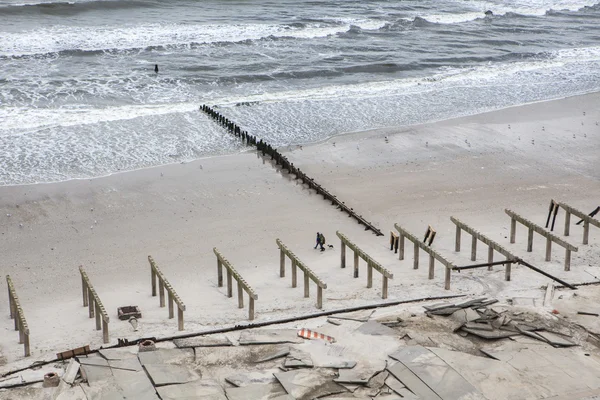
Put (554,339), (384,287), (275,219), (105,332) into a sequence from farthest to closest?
(275,219) < (384,287) < (105,332) < (554,339)

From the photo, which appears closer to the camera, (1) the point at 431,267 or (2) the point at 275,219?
(1) the point at 431,267

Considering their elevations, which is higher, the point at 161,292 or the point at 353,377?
the point at 353,377

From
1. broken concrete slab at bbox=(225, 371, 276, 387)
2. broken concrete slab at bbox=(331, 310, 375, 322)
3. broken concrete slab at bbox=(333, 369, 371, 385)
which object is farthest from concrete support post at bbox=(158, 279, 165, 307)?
broken concrete slab at bbox=(333, 369, 371, 385)

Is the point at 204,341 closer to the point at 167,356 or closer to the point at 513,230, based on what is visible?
the point at 167,356

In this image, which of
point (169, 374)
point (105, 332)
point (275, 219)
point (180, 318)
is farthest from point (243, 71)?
point (169, 374)

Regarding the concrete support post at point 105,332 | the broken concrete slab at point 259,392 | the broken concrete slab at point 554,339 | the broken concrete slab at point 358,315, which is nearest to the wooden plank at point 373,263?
the broken concrete slab at point 358,315

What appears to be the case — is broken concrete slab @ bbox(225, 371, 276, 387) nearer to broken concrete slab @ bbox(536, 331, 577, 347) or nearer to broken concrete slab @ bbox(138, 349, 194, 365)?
broken concrete slab @ bbox(138, 349, 194, 365)

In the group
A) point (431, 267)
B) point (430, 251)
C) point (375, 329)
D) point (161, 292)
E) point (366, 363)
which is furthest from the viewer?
point (431, 267)
